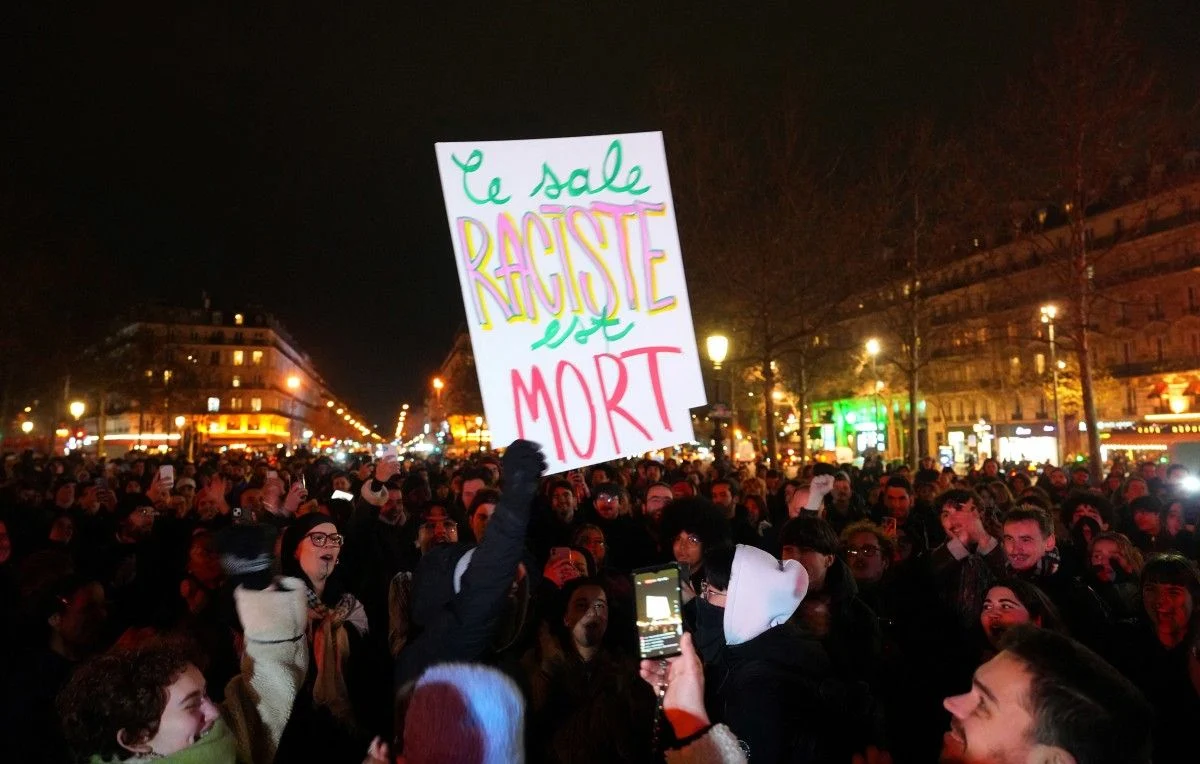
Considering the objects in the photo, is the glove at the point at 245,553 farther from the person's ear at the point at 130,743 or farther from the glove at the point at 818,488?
the glove at the point at 818,488

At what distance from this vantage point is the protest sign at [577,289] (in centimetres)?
409

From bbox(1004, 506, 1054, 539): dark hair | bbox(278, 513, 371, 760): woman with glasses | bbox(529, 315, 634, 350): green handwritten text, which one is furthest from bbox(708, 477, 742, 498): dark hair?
bbox(278, 513, 371, 760): woman with glasses

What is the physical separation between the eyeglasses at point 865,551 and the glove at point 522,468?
316 cm

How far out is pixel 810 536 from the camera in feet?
14.3

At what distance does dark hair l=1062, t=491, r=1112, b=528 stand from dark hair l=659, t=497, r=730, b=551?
11.7 ft

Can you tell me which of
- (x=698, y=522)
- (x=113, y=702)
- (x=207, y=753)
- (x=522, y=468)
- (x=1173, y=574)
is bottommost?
(x=1173, y=574)

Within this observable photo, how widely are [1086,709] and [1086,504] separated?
5718mm

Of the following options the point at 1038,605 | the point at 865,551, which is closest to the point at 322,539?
the point at 1038,605

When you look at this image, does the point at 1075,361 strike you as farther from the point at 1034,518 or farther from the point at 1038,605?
the point at 1038,605

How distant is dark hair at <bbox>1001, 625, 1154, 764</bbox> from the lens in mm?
1899

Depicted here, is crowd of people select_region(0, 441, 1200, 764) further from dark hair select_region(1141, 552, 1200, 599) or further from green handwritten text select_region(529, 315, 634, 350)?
green handwritten text select_region(529, 315, 634, 350)

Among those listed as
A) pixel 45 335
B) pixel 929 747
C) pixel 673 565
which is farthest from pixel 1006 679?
pixel 45 335

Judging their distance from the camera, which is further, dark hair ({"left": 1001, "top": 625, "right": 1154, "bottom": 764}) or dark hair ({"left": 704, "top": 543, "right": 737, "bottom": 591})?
dark hair ({"left": 704, "top": 543, "right": 737, "bottom": 591})

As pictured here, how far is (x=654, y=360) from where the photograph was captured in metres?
4.33
